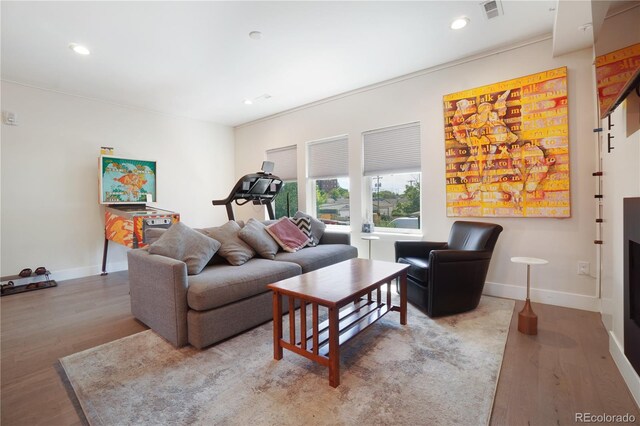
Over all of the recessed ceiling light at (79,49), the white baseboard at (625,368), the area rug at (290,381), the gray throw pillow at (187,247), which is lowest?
the area rug at (290,381)

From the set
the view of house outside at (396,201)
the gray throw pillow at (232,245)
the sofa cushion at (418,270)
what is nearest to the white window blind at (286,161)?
the view of house outside at (396,201)

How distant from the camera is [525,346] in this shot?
2.06 metres

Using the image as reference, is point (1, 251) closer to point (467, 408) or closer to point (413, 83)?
point (467, 408)

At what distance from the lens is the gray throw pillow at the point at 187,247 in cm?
241

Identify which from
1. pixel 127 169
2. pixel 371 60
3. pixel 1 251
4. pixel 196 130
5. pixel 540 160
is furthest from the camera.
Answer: pixel 196 130

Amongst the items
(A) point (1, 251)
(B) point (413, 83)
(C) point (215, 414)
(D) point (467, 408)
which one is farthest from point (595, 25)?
(A) point (1, 251)

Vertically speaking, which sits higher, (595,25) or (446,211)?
(595,25)

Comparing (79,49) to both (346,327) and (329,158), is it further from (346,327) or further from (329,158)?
(346,327)

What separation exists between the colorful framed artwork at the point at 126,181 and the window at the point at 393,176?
3.58m

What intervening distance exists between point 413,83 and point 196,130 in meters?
4.15

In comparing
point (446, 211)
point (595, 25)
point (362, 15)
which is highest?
point (362, 15)

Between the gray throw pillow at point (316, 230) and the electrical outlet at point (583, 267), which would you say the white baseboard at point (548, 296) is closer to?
the electrical outlet at point (583, 267)

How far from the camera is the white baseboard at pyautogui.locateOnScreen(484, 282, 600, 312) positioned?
8.83 feet

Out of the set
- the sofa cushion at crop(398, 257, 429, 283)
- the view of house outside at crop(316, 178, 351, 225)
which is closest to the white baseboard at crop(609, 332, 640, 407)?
the sofa cushion at crop(398, 257, 429, 283)
